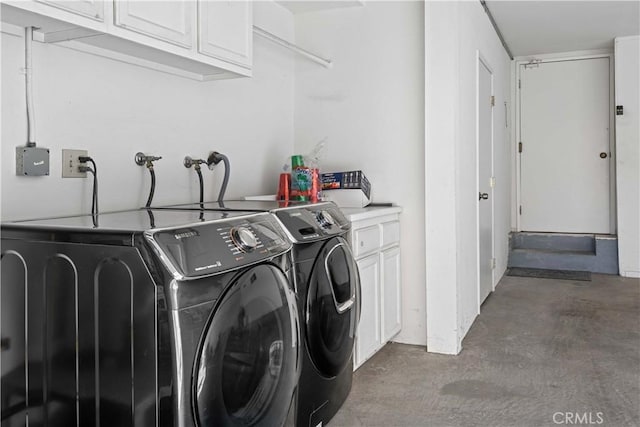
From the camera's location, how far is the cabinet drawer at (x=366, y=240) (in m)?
2.68

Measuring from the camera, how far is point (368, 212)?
285 centimetres

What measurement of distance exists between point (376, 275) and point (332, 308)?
837 mm

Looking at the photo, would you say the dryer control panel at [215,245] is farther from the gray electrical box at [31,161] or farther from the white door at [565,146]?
the white door at [565,146]

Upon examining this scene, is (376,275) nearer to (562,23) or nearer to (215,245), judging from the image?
(215,245)

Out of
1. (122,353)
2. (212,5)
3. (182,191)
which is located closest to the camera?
(122,353)

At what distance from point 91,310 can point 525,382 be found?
7.04ft

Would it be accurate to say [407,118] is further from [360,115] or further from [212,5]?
[212,5]

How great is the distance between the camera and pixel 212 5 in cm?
223

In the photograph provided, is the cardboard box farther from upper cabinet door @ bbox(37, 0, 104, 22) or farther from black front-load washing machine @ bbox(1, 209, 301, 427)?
upper cabinet door @ bbox(37, 0, 104, 22)

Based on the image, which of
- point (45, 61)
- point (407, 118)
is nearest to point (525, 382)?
point (407, 118)

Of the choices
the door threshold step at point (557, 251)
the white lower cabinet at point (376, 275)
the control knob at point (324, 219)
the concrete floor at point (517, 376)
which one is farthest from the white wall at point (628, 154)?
the control knob at point (324, 219)

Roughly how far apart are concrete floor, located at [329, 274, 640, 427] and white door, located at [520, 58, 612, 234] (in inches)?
85.9

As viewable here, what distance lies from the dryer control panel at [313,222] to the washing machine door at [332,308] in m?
0.05
